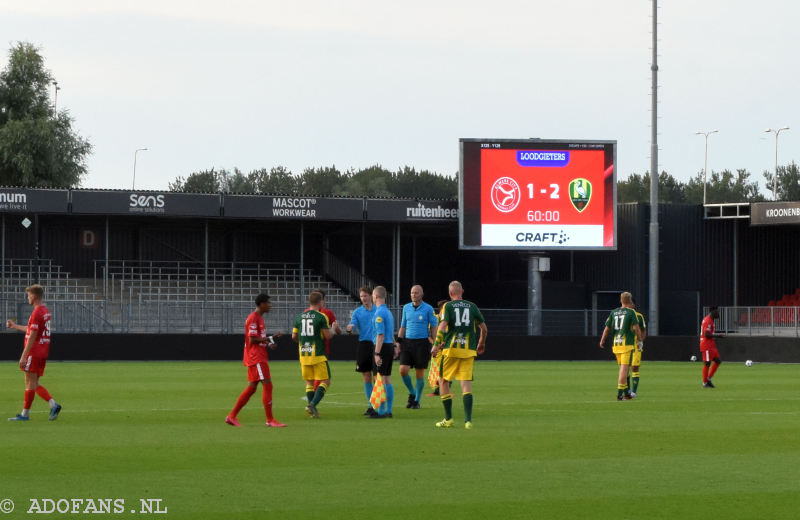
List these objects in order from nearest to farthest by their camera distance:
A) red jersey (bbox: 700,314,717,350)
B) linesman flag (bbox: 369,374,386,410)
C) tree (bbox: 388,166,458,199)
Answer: linesman flag (bbox: 369,374,386,410) → red jersey (bbox: 700,314,717,350) → tree (bbox: 388,166,458,199)

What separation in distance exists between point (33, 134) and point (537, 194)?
38.1 meters

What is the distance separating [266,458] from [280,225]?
41.5 metres

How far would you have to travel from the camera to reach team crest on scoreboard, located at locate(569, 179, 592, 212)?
47875 mm

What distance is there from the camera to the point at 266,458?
13391mm

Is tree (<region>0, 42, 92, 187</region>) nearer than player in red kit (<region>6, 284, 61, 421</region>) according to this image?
No

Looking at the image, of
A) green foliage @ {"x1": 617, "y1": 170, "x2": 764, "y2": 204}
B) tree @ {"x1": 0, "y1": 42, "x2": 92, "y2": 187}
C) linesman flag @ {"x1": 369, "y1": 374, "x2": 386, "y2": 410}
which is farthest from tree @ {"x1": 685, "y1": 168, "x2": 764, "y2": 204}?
linesman flag @ {"x1": 369, "y1": 374, "x2": 386, "y2": 410}

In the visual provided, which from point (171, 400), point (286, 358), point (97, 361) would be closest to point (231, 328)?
point (286, 358)

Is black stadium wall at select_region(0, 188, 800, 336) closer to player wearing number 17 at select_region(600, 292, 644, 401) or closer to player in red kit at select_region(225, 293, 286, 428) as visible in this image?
player wearing number 17 at select_region(600, 292, 644, 401)

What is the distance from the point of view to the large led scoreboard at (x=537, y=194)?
156 ft

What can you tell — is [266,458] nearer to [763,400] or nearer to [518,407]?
[518,407]

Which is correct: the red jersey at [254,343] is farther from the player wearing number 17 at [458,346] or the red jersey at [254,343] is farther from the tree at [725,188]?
the tree at [725,188]

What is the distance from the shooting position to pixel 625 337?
2331 centimetres

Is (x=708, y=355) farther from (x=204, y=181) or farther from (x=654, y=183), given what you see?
(x=204, y=181)

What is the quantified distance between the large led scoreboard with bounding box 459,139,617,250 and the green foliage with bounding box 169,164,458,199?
71228 millimetres
